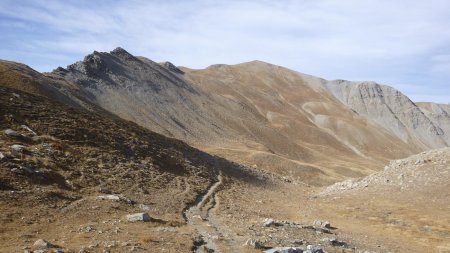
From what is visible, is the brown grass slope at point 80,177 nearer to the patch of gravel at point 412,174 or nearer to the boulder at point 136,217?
the boulder at point 136,217

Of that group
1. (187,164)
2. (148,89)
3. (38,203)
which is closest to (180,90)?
(148,89)

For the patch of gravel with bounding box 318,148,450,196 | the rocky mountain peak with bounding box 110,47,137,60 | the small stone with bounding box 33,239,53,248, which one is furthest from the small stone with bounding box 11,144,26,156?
the rocky mountain peak with bounding box 110,47,137,60

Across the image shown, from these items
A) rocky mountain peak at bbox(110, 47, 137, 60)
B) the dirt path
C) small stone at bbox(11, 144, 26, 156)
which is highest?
rocky mountain peak at bbox(110, 47, 137, 60)

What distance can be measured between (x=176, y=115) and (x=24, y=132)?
7796cm

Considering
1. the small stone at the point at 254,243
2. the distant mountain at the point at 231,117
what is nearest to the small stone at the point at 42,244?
the small stone at the point at 254,243

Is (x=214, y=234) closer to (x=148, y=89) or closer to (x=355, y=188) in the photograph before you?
(x=355, y=188)

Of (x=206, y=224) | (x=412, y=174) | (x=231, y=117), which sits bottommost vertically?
(x=206, y=224)

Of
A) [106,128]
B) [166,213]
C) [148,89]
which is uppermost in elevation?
[148,89]

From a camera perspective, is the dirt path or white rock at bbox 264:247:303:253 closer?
white rock at bbox 264:247:303:253

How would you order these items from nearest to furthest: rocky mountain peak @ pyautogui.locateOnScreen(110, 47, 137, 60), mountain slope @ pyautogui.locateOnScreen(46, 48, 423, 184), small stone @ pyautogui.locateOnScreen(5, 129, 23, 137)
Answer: small stone @ pyautogui.locateOnScreen(5, 129, 23, 137) → mountain slope @ pyautogui.locateOnScreen(46, 48, 423, 184) → rocky mountain peak @ pyautogui.locateOnScreen(110, 47, 137, 60)

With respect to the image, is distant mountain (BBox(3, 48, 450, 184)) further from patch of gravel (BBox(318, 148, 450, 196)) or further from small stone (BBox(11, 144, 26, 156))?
small stone (BBox(11, 144, 26, 156))

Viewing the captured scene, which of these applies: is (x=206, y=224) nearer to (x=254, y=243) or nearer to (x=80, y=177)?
(x=254, y=243)

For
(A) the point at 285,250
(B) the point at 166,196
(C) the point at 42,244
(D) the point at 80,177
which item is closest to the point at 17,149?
(D) the point at 80,177

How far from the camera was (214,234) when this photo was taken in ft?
73.1
